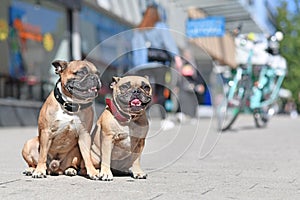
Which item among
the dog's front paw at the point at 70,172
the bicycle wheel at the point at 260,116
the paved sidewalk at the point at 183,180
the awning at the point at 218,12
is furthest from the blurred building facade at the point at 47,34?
the dog's front paw at the point at 70,172

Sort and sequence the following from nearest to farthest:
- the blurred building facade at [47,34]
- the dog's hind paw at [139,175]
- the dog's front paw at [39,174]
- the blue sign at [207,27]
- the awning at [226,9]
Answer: the dog's front paw at [39,174]
the dog's hind paw at [139,175]
the blurred building facade at [47,34]
the blue sign at [207,27]
the awning at [226,9]

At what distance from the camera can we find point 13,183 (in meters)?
4.98

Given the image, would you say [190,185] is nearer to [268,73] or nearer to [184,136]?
[184,136]

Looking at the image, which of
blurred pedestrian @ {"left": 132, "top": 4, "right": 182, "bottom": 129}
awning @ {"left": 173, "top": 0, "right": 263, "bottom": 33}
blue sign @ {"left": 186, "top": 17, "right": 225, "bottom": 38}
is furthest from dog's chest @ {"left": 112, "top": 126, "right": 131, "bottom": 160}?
awning @ {"left": 173, "top": 0, "right": 263, "bottom": 33}

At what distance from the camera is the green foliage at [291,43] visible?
53478mm

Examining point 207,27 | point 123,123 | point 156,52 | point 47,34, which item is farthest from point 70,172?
point 207,27

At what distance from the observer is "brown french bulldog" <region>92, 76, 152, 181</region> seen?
491 cm

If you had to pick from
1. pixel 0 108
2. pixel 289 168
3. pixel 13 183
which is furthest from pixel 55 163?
pixel 0 108

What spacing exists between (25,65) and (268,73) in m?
6.38

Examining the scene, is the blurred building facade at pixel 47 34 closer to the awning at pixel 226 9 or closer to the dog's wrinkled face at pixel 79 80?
the awning at pixel 226 9

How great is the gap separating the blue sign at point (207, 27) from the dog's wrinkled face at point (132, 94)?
14.8 meters

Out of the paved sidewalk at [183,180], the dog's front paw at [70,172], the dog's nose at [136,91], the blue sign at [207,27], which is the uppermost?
the blue sign at [207,27]

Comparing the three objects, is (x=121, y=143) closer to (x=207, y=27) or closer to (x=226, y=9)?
(x=207, y=27)

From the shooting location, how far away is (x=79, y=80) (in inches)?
195
